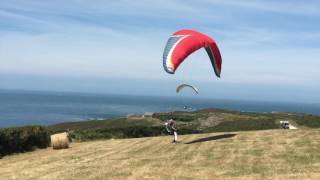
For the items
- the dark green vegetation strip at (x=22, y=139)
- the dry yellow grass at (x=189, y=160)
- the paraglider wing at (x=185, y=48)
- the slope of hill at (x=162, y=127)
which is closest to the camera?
the dry yellow grass at (x=189, y=160)

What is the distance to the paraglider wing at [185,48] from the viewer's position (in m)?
30.9

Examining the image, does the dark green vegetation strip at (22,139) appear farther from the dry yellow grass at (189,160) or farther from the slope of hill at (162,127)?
the slope of hill at (162,127)

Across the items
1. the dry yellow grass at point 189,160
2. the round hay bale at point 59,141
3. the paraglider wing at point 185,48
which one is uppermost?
the paraglider wing at point 185,48

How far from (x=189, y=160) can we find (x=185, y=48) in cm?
741

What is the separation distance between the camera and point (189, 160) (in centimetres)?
2677

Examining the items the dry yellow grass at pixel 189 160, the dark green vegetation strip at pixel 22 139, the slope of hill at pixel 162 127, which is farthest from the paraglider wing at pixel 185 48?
the slope of hill at pixel 162 127

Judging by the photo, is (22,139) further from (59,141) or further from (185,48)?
(185,48)

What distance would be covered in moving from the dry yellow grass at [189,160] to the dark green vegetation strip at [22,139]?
5.52 feet

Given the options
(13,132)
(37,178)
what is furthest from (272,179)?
(13,132)

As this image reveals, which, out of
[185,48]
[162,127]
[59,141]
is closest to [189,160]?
[185,48]

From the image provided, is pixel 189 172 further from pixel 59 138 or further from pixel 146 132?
pixel 146 132

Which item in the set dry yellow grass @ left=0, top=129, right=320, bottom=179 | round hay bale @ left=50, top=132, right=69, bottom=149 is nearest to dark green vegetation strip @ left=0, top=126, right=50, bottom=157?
dry yellow grass @ left=0, top=129, right=320, bottom=179

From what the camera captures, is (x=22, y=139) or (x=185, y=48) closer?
(x=185, y=48)

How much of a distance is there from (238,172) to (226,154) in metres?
5.11
